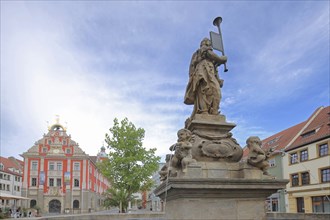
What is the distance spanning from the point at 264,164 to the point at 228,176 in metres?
0.68

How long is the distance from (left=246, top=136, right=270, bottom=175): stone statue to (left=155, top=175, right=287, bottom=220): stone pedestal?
0.31 m

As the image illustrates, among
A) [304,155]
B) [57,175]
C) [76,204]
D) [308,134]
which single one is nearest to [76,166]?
[57,175]

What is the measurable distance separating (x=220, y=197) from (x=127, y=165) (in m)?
22.1

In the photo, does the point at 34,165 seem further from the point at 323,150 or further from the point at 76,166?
the point at 323,150

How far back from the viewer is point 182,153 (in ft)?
19.7

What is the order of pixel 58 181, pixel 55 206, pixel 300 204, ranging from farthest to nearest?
pixel 58 181 → pixel 55 206 → pixel 300 204

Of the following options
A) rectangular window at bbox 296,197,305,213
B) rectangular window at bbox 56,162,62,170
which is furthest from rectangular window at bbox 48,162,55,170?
rectangular window at bbox 296,197,305,213

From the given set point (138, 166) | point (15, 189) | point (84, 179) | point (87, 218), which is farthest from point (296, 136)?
point (15, 189)

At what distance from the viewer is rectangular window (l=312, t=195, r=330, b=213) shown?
31200mm

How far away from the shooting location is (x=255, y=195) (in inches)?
238

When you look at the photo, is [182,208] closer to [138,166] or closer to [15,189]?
[138,166]

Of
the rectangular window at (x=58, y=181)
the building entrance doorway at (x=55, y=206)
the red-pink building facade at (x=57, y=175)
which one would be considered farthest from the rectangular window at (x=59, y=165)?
the building entrance doorway at (x=55, y=206)

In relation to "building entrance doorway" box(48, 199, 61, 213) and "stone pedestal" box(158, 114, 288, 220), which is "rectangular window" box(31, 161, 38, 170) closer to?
"building entrance doorway" box(48, 199, 61, 213)

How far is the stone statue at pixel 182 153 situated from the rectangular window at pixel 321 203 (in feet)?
96.6
